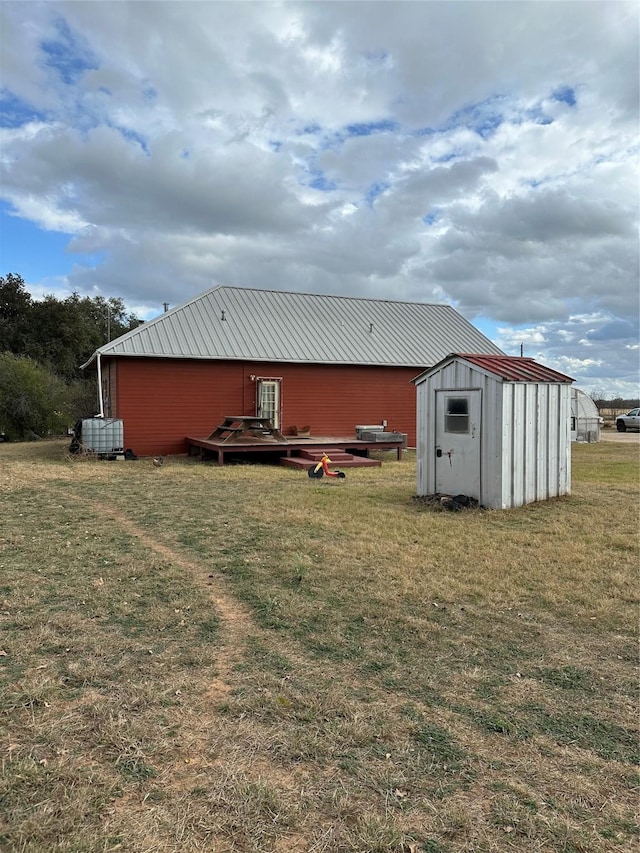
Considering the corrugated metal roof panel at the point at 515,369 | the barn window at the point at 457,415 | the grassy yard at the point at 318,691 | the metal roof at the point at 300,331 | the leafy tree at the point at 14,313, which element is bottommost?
the grassy yard at the point at 318,691

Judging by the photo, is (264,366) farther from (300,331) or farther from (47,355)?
(47,355)

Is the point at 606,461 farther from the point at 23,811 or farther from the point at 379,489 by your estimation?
the point at 23,811

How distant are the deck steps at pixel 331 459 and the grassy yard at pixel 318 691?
704 centimetres

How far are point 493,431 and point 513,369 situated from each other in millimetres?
1178

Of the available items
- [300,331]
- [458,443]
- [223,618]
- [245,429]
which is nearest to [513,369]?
[458,443]

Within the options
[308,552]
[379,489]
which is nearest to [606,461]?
[379,489]

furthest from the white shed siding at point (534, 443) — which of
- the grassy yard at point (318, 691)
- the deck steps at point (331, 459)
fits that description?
the deck steps at point (331, 459)

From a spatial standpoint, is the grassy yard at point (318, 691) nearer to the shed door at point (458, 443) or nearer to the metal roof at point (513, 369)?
the shed door at point (458, 443)

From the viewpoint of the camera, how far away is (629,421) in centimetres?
3294

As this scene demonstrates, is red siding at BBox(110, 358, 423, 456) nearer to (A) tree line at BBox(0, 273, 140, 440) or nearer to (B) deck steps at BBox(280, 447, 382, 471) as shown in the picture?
(B) deck steps at BBox(280, 447, 382, 471)

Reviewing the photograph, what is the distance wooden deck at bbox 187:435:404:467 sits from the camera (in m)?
14.5

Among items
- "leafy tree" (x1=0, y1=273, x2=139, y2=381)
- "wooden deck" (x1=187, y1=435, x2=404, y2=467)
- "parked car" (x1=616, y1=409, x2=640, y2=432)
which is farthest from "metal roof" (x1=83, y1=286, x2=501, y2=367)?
"leafy tree" (x1=0, y1=273, x2=139, y2=381)

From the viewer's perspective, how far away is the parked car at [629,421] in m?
32.7

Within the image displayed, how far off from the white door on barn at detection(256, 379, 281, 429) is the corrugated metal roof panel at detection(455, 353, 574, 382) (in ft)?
29.6
